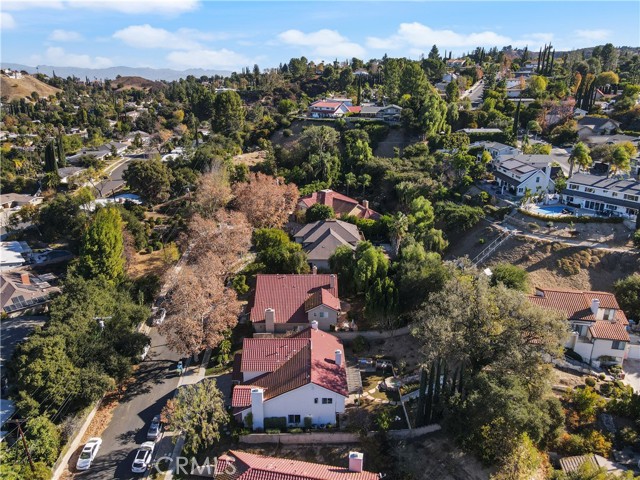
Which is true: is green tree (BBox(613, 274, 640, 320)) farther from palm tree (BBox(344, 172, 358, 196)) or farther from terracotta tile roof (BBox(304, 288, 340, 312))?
palm tree (BBox(344, 172, 358, 196))

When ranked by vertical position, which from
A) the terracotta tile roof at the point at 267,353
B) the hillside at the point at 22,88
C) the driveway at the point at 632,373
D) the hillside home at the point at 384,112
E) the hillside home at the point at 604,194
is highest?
the hillside at the point at 22,88

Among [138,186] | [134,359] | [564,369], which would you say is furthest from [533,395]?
[138,186]

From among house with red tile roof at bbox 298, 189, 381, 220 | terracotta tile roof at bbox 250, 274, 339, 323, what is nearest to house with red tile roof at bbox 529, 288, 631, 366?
terracotta tile roof at bbox 250, 274, 339, 323

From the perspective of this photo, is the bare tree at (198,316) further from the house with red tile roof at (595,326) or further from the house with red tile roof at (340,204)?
the house with red tile roof at (340,204)

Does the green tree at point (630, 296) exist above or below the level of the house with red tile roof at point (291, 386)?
above

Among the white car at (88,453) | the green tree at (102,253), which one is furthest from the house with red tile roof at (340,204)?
the white car at (88,453)

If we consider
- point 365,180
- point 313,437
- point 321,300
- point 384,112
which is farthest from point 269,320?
point 384,112

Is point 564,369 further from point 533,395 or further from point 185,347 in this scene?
point 185,347
